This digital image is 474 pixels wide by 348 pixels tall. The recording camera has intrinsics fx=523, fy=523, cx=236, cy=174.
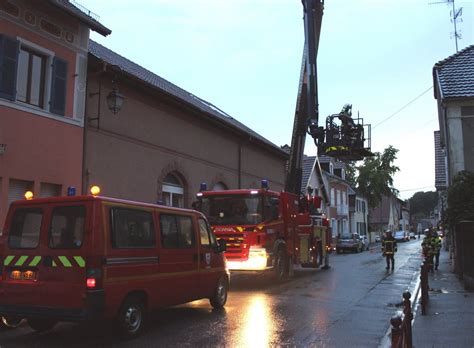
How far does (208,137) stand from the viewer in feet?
71.1

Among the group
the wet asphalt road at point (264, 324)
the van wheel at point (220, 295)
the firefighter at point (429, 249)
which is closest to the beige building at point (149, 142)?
the wet asphalt road at point (264, 324)

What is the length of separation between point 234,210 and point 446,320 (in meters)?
6.77

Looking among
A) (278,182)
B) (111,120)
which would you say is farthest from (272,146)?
(111,120)

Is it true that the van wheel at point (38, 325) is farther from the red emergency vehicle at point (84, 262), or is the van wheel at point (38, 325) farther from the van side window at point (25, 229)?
the van side window at point (25, 229)

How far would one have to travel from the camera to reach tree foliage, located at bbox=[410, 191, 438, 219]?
15012 cm

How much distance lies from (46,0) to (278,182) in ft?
65.4

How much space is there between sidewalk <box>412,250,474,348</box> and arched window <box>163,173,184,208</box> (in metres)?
9.36

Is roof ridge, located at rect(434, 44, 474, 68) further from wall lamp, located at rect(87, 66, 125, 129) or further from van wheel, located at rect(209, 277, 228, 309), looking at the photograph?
van wheel, located at rect(209, 277, 228, 309)

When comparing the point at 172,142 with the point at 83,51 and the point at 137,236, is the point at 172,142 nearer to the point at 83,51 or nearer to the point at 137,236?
the point at 83,51

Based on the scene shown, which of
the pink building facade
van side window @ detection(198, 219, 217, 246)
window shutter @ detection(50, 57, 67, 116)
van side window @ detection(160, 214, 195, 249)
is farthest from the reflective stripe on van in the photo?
window shutter @ detection(50, 57, 67, 116)

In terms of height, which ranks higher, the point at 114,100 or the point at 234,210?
the point at 114,100

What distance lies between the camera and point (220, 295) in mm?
10219

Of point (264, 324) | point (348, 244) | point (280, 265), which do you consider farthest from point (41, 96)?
point (348, 244)

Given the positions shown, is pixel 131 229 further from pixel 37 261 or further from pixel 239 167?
pixel 239 167
